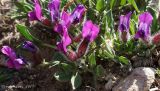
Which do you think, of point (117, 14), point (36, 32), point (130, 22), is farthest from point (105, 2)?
point (36, 32)

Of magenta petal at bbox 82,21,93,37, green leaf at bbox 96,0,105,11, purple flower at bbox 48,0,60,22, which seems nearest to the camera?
magenta petal at bbox 82,21,93,37

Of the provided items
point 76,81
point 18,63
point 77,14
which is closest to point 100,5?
point 77,14

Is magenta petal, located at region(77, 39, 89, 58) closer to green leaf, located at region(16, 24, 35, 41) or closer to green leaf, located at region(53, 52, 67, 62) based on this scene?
green leaf, located at region(53, 52, 67, 62)

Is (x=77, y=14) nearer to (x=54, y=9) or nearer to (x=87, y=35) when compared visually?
(x=54, y=9)

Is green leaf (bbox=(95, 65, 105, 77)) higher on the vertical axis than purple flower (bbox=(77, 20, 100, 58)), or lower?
lower

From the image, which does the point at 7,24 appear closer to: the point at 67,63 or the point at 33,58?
the point at 33,58

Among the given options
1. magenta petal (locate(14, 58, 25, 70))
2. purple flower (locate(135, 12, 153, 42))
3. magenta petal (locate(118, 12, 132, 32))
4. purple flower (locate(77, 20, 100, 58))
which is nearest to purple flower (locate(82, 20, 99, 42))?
purple flower (locate(77, 20, 100, 58))
